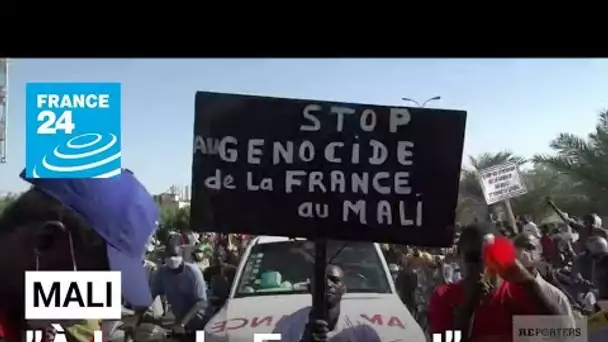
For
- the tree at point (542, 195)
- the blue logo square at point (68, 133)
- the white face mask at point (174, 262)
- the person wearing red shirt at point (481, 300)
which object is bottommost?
the person wearing red shirt at point (481, 300)

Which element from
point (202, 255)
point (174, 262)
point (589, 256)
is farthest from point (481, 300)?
point (174, 262)

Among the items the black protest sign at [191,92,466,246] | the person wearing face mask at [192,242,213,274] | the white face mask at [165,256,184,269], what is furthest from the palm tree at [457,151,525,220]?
the white face mask at [165,256,184,269]

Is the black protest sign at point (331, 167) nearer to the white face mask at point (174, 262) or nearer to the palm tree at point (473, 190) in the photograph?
the palm tree at point (473, 190)

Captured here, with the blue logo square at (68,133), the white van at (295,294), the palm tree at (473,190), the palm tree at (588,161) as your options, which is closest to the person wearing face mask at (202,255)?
the white van at (295,294)

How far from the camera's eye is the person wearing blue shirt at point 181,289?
9.41 feet

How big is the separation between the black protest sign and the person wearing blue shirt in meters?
0.22

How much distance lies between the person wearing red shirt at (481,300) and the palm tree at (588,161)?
14.9 inches

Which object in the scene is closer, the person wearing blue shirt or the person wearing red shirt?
the person wearing blue shirt

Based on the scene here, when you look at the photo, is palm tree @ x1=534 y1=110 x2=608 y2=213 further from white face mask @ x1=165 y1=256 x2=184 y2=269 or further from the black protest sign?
white face mask @ x1=165 y1=256 x2=184 y2=269

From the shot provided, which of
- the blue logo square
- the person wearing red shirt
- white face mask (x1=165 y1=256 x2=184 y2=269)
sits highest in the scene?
the blue logo square

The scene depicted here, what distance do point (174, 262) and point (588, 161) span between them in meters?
1.69

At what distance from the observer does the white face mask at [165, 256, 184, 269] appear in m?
2.86

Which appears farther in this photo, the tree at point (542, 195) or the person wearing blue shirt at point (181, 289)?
the tree at point (542, 195)
